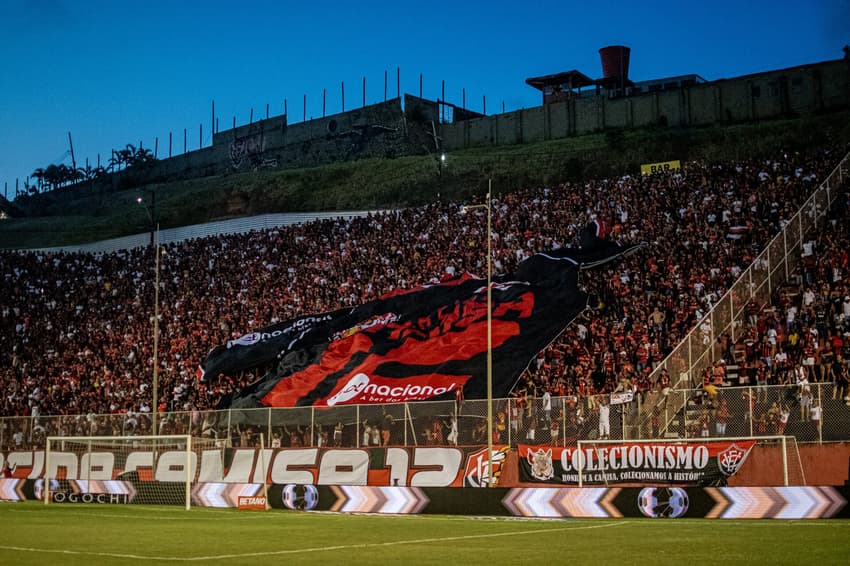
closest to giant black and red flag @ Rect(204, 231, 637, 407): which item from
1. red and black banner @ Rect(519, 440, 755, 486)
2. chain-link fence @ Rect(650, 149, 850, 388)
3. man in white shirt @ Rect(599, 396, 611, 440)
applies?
chain-link fence @ Rect(650, 149, 850, 388)

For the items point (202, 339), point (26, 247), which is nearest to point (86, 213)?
point (26, 247)

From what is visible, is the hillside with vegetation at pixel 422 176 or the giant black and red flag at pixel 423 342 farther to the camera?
the hillside with vegetation at pixel 422 176

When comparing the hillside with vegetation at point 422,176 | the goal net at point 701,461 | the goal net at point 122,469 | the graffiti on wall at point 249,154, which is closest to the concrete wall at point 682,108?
the hillside with vegetation at point 422,176

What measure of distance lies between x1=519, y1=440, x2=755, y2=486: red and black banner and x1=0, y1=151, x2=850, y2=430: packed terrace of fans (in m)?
3.54

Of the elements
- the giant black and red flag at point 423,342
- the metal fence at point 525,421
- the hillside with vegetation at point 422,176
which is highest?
the hillside with vegetation at point 422,176

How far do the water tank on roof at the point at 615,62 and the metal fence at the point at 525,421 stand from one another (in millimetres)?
52975

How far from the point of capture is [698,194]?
39.1 m

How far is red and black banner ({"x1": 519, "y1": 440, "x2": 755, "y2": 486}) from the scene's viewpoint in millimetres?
24406

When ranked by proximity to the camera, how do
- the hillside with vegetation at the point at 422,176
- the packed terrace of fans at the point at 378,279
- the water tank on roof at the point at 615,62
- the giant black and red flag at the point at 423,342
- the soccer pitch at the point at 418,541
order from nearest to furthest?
1. the soccer pitch at the point at 418,541
2. the packed terrace of fans at the point at 378,279
3. the giant black and red flag at the point at 423,342
4. the hillside with vegetation at the point at 422,176
5. the water tank on roof at the point at 615,62

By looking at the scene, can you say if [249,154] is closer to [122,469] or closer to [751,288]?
[122,469]

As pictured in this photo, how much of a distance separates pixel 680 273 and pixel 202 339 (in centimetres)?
2163

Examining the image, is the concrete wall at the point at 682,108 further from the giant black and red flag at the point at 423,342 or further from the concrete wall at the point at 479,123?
the giant black and red flag at the point at 423,342

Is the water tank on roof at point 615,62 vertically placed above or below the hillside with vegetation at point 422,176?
above

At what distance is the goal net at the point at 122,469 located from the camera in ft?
93.2
